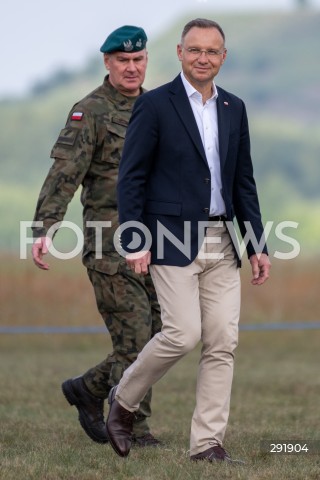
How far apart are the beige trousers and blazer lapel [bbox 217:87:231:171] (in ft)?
1.12

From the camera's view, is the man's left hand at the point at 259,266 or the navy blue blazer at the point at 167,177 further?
the man's left hand at the point at 259,266

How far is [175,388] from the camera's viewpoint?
1202 centimetres

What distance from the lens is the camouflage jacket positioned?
736 cm

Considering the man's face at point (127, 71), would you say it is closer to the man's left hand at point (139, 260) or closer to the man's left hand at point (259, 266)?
the man's left hand at point (259, 266)

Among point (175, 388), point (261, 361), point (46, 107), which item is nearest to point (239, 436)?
point (175, 388)

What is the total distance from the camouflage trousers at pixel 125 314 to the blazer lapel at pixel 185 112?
1.28m

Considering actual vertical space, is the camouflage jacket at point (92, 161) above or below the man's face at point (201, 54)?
below

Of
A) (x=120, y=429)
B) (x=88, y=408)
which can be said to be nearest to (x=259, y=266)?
(x=120, y=429)

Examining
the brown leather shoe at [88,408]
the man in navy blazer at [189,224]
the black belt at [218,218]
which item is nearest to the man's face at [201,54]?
the man in navy blazer at [189,224]

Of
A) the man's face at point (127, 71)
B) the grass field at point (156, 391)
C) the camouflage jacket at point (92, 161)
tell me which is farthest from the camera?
the man's face at point (127, 71)

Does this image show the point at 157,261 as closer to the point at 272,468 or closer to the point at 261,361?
the point at 272,468

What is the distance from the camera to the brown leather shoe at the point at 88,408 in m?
7.68

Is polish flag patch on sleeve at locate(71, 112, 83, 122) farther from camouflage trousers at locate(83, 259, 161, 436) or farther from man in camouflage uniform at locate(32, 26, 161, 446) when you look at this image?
camouflage trousers at locate(83, 259, 161, 436)

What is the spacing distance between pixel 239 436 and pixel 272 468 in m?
1.62
